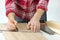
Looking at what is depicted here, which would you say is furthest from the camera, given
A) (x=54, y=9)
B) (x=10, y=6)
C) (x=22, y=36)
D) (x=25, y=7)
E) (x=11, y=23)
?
(x=54, y=9)

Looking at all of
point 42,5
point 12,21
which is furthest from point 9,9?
point 42,5

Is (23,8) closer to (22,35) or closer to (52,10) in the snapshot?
(22,35)

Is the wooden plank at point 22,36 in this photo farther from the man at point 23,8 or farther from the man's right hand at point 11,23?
the man at point 23,8

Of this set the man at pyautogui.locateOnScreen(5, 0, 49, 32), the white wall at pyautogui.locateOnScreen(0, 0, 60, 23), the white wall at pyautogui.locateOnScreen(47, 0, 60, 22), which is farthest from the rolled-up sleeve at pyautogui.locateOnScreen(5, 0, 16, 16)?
the white wall at pyautogui.locateOnScreen(47, 0, 60, 22)

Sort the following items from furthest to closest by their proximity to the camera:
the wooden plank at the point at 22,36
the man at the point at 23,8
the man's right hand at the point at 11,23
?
the man at the point at 23,8, the man's right hand at the point at 11,23, the wooden plank at the point at 22,36

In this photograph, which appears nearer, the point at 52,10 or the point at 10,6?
the point at 10,6

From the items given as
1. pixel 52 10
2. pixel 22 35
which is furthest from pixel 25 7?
pixel 52 10

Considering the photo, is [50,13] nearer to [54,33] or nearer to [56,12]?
[56,12]

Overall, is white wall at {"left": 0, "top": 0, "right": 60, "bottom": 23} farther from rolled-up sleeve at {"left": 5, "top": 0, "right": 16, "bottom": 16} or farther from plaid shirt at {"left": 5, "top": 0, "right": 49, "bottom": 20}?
rolled-up sleeve at {"left": 5, "top": 0, "right": 16, "bottom": 16}

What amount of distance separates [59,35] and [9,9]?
395 millimetres

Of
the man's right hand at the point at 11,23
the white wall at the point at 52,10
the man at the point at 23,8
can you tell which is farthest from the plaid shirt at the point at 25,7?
the white wall at the point at 52,10

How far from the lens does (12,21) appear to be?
99 cm

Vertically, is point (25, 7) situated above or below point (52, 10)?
above

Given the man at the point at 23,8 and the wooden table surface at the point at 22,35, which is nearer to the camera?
the wooden table surface at the point at 22,35
